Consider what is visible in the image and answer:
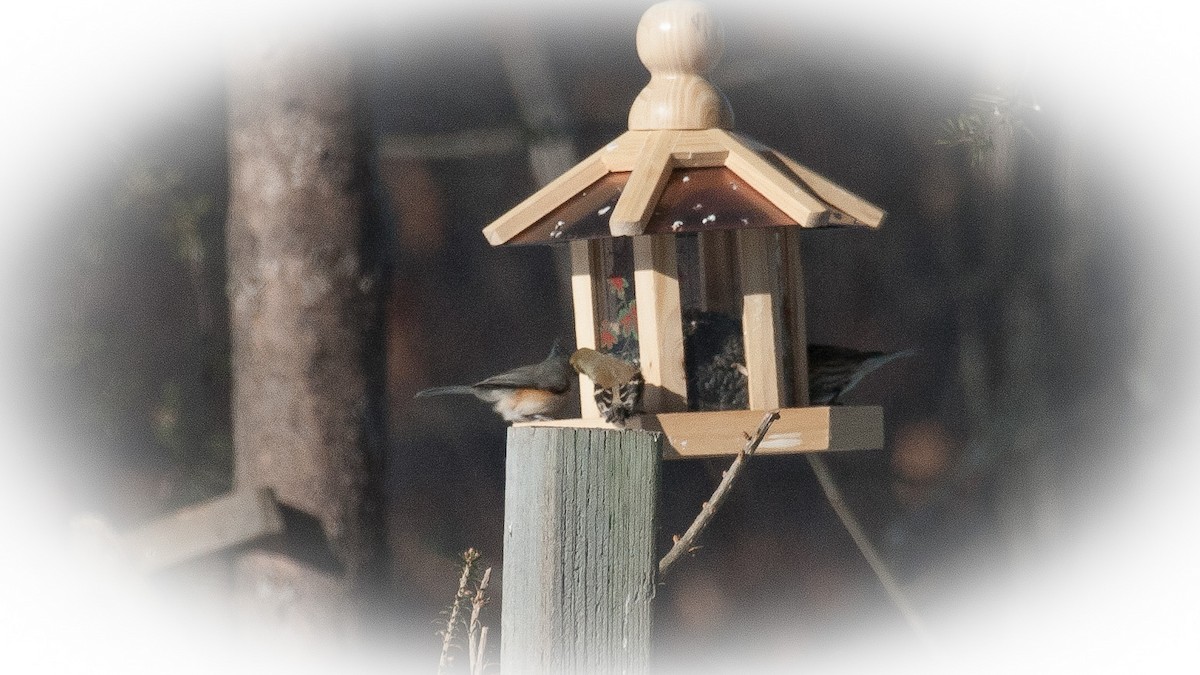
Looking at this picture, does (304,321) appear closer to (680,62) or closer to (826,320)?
(680,62)

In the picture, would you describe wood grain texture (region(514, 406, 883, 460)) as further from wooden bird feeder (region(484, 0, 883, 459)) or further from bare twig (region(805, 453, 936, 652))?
bare twig (region(805, 453, 936, 652))

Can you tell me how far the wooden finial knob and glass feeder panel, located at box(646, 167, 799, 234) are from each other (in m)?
0.14

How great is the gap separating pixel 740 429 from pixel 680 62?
80 cm

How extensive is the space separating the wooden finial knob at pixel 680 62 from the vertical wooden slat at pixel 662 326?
0.28 meters

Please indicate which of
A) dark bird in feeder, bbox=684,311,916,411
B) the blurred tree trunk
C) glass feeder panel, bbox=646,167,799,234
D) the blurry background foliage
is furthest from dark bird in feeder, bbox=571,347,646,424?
the blurry background foliage

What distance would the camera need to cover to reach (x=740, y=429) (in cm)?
284

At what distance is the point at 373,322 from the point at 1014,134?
220 cm

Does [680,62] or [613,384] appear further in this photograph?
[680,62]

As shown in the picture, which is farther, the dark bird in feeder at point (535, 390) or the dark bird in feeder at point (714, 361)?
the dark bird in feeder at point (535, 390)

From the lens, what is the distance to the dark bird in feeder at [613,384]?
2773 millimetres

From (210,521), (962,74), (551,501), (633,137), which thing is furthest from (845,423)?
(962,74)

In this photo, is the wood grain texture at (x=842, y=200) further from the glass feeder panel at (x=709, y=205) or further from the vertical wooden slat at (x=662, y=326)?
the vertical wooden slat at (x=662, y=326)

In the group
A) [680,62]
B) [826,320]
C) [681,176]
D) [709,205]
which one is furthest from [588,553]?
[826,320]

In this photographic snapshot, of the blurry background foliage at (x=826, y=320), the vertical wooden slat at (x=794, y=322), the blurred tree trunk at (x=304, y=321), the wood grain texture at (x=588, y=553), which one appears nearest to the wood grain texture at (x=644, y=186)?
the vertical wooden slat at (x=794, y=322)
